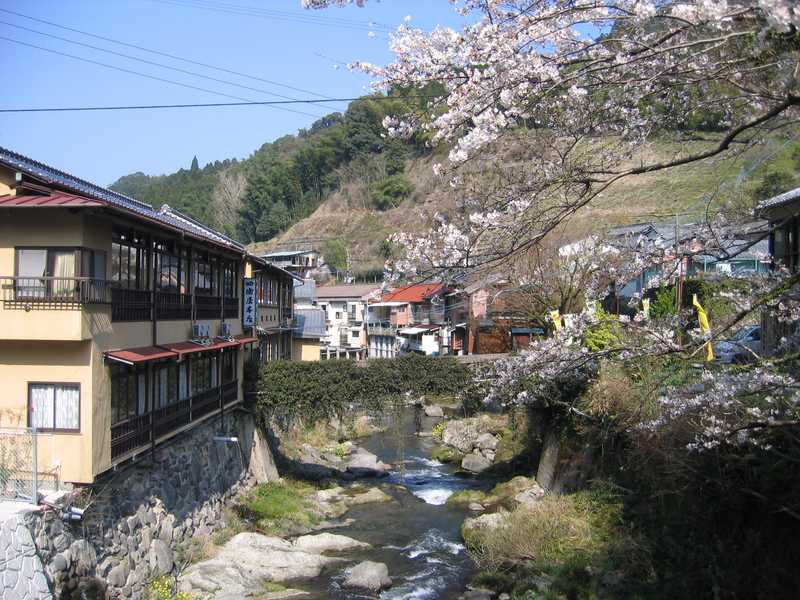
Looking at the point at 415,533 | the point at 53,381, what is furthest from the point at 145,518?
the point at 415,533

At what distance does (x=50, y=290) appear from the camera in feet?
38.8

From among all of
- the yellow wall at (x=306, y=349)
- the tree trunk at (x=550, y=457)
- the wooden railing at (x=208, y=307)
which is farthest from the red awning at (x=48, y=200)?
the yellow wall at (x=306, y=349)

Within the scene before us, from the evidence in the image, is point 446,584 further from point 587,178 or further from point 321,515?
point 587,178

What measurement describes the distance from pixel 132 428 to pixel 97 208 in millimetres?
4635

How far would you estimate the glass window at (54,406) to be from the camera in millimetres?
12061

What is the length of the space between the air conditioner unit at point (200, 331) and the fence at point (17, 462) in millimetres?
5459

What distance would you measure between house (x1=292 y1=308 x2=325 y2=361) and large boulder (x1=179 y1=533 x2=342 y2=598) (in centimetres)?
1587

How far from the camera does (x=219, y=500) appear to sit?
60.6 ft

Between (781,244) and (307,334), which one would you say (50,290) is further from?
(307,334)

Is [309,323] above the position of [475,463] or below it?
above

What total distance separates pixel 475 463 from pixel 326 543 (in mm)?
9622

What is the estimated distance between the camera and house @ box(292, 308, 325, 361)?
3260cm

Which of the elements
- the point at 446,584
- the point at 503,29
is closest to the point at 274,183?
the point at 446,584

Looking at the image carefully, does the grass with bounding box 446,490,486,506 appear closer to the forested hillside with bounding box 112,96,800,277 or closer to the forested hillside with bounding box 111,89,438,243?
the forested hillside with bounding box 112,96,800,277
